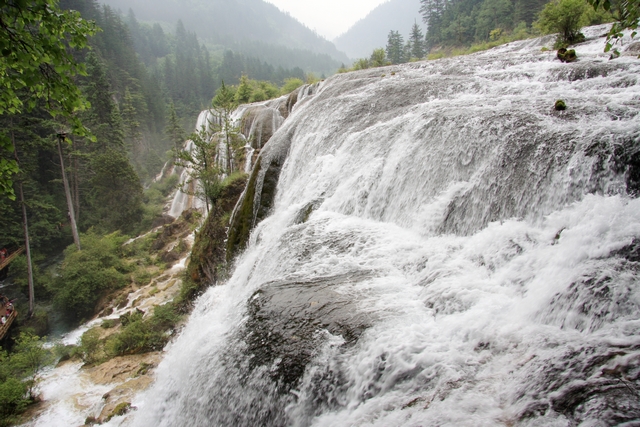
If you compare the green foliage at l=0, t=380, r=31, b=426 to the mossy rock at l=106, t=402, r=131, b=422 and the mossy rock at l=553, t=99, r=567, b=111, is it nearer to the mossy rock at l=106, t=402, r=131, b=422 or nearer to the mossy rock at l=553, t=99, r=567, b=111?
the mossy rock at l=106, t=402, r=131, b=422

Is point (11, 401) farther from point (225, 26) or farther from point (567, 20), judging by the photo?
point (225, 26)

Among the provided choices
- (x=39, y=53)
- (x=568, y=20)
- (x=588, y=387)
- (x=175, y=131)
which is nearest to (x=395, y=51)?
(x=175, y=131)

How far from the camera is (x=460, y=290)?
3.37 meters

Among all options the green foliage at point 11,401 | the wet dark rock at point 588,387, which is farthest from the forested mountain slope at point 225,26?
the wet dark rock at point 588,387

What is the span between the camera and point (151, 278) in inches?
741

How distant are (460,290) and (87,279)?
20217 millimetres

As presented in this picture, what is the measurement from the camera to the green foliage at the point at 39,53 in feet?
9.09

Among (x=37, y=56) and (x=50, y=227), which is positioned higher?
(x=37, y=56)

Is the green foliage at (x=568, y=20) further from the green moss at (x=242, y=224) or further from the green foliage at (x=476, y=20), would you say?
the green foliage at (x=476, y=20)

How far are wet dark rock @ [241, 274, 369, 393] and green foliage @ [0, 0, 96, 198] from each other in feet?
9.80

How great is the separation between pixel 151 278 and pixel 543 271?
20.2 metres

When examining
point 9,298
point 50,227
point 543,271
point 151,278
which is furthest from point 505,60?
point 50,227

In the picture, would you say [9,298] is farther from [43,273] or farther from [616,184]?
[616,184]

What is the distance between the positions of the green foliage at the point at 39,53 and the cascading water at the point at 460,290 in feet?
10.3
